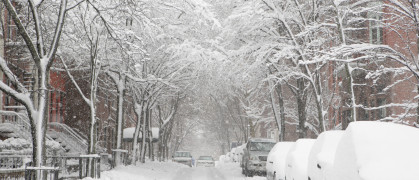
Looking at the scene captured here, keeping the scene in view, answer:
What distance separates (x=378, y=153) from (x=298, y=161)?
6.46 meters

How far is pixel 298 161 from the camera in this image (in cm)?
1280

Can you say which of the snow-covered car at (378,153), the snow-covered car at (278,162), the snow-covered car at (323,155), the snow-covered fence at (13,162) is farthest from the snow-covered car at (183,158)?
the snow-covered car at (378,153)

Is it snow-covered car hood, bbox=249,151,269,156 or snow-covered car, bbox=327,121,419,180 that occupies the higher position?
snow-covered car, bbox=327,121,419,180

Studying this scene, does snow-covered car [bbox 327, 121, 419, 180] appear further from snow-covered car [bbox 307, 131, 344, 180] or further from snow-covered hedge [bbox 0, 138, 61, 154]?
snow-covered hedge [bbox 0, 138, 61, 154]

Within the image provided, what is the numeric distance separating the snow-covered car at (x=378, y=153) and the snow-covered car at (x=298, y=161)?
15.3ft

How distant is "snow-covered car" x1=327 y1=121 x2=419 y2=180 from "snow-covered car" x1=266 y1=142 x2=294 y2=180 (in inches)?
317

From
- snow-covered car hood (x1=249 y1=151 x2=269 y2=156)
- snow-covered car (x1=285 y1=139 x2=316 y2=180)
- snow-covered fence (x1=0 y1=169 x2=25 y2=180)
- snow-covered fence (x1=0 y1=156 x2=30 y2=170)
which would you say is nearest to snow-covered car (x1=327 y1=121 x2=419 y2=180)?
snow-covered car (x1=285 y1=139 x2=316 y2=180)

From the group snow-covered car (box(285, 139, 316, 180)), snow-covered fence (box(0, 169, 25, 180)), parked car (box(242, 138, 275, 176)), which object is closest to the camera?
snow-covered car (box(285, 139, 316, 180))

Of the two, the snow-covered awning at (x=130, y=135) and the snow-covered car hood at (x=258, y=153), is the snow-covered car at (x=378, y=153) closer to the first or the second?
the snow-covered car hood at (x=258, y=153)

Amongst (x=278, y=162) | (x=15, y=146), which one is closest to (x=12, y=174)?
(x=15, y=146)

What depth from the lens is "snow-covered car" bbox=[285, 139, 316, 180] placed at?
40.3 ft

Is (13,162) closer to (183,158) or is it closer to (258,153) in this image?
(258,153)

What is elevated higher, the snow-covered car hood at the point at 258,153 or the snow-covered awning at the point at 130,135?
the snow-covered awning at the point at 130,135

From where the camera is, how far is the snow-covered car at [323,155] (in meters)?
9.10
